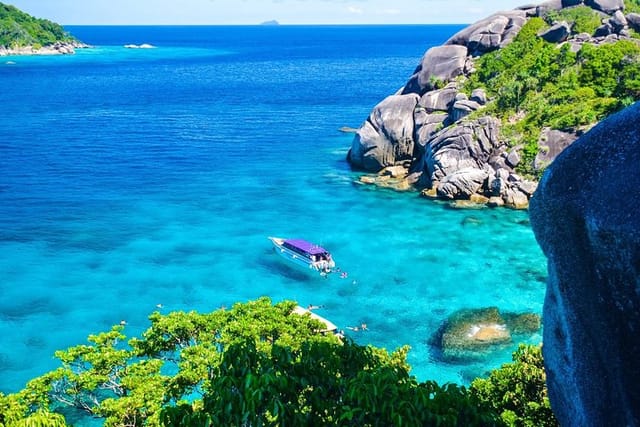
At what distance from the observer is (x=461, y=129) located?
1898 inches

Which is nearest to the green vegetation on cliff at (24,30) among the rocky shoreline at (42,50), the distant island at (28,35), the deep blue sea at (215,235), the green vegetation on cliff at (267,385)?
the distant island at (28,35)

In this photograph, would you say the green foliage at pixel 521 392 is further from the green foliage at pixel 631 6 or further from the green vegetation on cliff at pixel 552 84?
the green foliage at pixel 631 6

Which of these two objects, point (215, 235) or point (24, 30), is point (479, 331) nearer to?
point (215, 235)

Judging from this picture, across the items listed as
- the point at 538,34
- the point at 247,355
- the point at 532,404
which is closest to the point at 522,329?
the point at 532,404

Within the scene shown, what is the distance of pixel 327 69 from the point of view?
141 m

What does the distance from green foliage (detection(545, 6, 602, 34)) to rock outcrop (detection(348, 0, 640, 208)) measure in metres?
0.92

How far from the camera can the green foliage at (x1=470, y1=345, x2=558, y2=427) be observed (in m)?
14.2

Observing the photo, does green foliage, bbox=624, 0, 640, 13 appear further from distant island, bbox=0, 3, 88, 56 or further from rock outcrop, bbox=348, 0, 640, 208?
distant island, bbox=0, 3, 88, 56

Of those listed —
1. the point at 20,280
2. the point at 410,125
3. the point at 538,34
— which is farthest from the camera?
the point at 538,34

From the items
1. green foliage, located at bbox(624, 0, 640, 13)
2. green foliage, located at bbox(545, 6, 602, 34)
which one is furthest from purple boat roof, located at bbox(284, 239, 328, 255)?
green foliage, located at bbox(624, 0, 640, 13)

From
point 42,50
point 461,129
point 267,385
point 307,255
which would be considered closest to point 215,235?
point 307,255

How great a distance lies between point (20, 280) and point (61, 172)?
78.3ft

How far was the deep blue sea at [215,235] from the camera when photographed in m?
30.6

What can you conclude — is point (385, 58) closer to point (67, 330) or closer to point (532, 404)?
point (67, 330)
